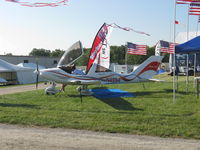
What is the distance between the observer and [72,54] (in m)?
13.8

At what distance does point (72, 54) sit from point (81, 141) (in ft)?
29.7

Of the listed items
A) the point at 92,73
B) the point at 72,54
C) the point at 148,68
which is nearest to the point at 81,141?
the point at 92,73

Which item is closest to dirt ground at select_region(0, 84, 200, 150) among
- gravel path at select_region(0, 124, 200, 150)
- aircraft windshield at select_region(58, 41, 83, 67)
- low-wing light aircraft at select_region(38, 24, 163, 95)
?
gravel path at select_region(0, 124, 200, 150)

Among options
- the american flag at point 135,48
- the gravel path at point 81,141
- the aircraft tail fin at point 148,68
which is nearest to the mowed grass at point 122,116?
the gravel path at point 81,141

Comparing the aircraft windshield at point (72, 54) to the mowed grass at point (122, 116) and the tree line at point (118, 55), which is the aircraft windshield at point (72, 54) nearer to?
the mowed grass at point (122, 116)

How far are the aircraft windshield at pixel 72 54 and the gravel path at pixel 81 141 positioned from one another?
7862 millimetres

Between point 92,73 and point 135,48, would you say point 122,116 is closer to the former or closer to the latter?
point 92,73

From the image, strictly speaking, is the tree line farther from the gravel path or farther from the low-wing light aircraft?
the gravel path

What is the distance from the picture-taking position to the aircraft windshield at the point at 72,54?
13.7 metres

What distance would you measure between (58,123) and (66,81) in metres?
6.15

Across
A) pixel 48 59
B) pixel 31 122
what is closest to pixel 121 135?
pixel 31 122

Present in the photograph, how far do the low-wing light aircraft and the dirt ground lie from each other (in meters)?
6.22

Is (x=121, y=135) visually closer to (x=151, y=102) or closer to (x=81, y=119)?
(x=81, y=119)

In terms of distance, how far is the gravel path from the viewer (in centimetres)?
481
